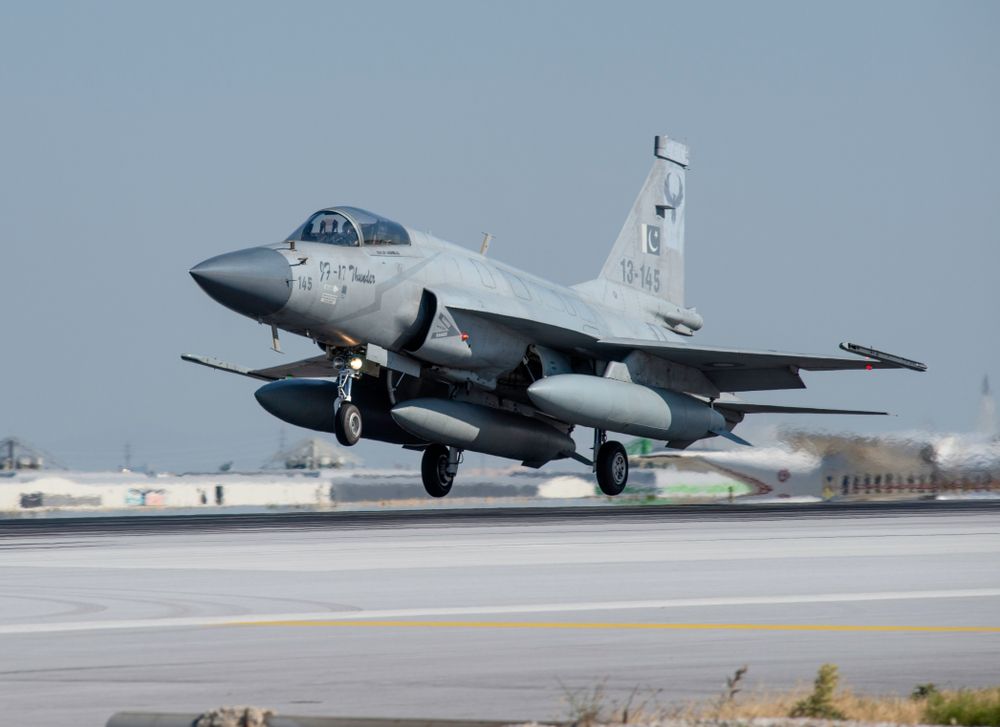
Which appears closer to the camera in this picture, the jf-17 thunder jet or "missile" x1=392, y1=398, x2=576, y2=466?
the jf-17 thunder jet

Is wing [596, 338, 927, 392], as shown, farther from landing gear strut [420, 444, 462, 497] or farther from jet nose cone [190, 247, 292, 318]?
jet nose cone [190, 247, 292, 318]

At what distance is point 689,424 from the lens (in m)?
22.3

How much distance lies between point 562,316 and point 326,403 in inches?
153

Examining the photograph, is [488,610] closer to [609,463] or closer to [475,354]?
[475,354]

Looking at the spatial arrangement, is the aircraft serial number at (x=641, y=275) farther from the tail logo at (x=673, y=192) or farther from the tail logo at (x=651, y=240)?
the tail logo at (x=673, y=192)

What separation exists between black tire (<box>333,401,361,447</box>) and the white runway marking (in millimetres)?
10304

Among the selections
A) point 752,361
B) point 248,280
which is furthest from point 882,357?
point 248,280

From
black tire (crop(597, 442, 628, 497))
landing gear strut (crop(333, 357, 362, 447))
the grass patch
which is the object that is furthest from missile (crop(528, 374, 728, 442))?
the grass patch

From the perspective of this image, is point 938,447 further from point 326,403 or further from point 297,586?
point 297,586

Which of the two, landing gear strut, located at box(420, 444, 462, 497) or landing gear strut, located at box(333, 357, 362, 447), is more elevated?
landing gear strut, located at box(333, 357, 362, 447)

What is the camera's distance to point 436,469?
2247cm

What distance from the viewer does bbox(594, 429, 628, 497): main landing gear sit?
910 inches

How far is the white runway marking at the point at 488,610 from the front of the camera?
25.5ft

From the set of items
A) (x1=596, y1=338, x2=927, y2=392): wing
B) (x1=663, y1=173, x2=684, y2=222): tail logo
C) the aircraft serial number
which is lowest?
(x1=596, y1=338, x2=927, y2=392): wing
